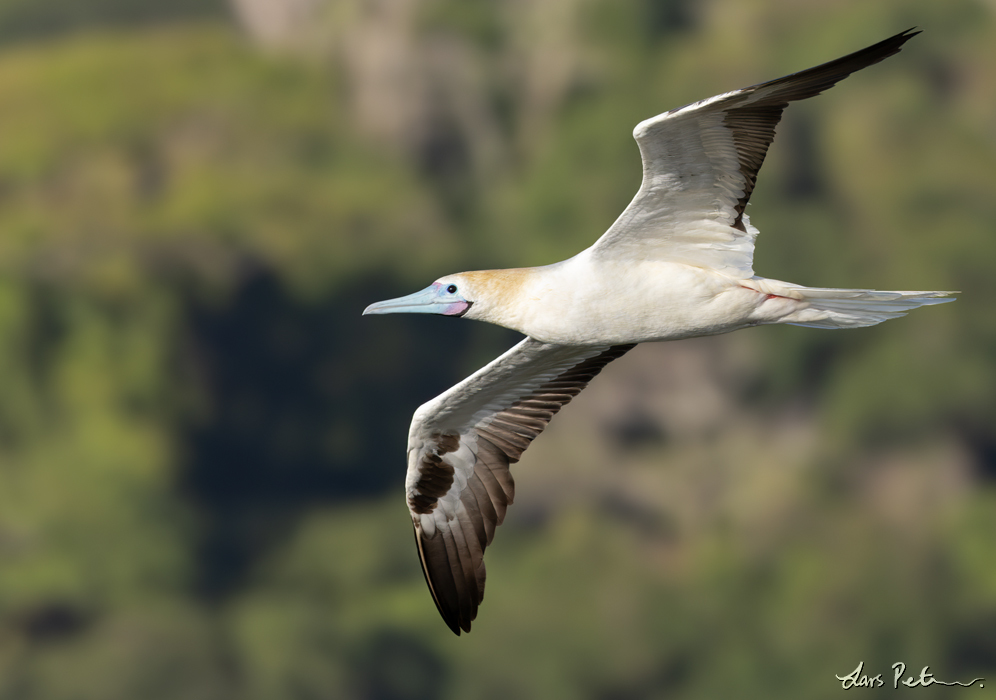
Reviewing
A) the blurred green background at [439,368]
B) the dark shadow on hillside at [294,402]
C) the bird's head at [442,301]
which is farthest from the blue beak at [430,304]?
the dark shadow on hillside at [294,402]

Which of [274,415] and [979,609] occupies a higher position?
[274,415]

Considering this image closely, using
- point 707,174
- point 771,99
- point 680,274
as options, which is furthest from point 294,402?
point 771,99

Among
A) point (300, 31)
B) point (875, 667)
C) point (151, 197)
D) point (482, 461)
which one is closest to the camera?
point (482, 461)

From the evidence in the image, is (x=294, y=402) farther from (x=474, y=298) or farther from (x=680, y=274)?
(x=680, y=274)

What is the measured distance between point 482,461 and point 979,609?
47.7 metres

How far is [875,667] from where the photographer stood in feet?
172

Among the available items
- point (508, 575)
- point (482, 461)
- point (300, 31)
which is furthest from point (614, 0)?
point (482, 461)

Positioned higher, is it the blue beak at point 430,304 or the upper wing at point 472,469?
the blue beak at point 430,304

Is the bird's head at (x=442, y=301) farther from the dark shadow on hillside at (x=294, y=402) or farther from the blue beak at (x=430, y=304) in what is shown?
the dark shadow on hillside at (x=294, y=402)

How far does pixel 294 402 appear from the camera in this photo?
5894 cm

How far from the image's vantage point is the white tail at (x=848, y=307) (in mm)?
8609

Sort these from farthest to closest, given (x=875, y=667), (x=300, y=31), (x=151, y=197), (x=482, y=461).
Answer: (x=300, y=31)
(x=151, y=197)
(x=875, y=667)
(x=482, y=461)

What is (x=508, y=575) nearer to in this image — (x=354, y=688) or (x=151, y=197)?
(x=354, y=688)

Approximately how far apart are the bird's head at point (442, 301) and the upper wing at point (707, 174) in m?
1.00
